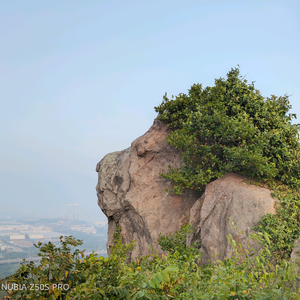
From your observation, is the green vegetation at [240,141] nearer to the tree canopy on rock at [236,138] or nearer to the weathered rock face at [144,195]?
the tree canopy on rock at [236,138]

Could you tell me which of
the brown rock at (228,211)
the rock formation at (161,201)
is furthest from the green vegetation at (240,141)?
the rock formation at (161,201)

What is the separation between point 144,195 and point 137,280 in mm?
7245

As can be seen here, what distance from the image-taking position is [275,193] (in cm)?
768

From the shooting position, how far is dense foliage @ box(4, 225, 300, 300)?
296 centimetres

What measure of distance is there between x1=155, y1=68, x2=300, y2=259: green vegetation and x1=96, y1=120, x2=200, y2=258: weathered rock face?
98cm

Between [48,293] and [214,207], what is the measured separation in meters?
5.97

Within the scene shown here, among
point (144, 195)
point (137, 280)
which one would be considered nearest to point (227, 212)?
point (144, 195)

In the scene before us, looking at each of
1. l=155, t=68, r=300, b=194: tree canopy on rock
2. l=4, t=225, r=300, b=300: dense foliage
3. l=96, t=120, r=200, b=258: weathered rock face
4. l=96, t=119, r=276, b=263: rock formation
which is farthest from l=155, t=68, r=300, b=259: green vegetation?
l=4, t=225, r=300, b=300: dense foliage

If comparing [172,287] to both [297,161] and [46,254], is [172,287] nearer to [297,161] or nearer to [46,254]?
[46,254]

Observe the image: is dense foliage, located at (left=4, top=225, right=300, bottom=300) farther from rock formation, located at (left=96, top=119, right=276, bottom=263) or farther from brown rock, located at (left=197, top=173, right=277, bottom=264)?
rock formation, located at (left=96, top=119, right=276, bottom=263)

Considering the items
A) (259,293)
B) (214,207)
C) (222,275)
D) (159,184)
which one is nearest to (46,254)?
(222,275)

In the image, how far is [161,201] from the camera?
416 inches

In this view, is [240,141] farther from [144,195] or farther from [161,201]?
[144,195]

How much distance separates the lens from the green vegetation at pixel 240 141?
8.18 metres
